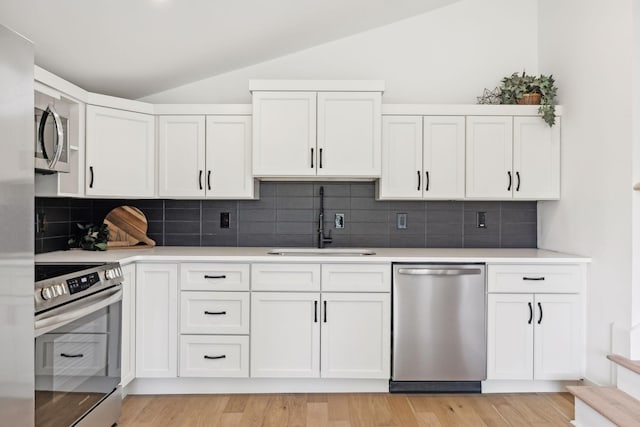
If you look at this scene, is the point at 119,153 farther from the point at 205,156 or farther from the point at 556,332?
the point at 556,332

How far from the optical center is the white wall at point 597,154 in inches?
111

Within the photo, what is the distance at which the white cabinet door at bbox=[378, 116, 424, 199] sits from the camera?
3.50 metres

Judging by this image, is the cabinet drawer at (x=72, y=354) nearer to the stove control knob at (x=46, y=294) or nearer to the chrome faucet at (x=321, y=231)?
the stove control knob at (x=46, y=294)

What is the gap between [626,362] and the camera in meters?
2.67

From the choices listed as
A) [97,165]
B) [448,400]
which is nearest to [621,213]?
[448,400]

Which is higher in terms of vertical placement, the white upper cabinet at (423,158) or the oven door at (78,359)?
the white upper cabinet at (423,158)

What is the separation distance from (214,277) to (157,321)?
0.46 meters

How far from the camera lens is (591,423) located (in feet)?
8.31

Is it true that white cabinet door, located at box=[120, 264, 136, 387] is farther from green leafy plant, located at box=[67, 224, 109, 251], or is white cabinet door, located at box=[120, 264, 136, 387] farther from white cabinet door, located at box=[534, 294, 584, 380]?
white cabinet door, located at box=[534, 294, 584, 380]

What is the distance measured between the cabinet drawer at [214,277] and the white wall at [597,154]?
2229 mm

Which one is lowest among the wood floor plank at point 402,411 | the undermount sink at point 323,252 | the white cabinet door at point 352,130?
the wood floor plank at point 402,411

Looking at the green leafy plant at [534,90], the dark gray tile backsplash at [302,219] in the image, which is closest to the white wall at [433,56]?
the green leafy plant at [534,90]

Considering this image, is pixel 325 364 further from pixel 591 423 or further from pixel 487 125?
pixel 487 125

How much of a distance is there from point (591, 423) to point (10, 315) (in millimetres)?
2713
